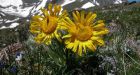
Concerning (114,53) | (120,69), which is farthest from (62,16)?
(114,53)

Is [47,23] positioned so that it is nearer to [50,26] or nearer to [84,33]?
[50,26]

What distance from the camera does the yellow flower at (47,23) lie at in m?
3.99

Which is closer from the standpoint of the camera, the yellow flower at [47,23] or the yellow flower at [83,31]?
the yellow flower at [83,31]

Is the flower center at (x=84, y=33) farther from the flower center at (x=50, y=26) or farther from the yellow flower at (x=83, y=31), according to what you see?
the flower center at (x=50, y=26)

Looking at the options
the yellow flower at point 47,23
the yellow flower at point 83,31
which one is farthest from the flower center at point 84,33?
the yellow flower at point 47,23

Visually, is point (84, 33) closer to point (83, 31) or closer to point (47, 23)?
point (83, 31)

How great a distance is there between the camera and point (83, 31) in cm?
372

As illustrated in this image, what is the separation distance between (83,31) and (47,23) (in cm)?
44

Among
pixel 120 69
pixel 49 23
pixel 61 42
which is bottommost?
pixel 120 69

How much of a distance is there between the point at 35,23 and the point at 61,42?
1.97ft

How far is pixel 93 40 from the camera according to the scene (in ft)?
12.1

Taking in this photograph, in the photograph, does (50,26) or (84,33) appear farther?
(50,26)

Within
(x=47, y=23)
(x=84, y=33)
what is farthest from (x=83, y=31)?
(x=47, y=23)

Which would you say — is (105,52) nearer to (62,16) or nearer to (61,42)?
(61,42)
